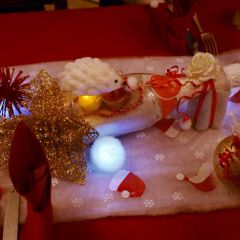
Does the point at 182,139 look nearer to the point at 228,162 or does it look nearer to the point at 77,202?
the point at 228,162

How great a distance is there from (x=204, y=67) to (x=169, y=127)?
150 millimetres

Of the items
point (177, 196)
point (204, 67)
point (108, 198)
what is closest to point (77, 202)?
point (108, 198)

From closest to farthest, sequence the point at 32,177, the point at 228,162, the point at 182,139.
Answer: the point at 32,177, the point at 228,162, the point at 182,139

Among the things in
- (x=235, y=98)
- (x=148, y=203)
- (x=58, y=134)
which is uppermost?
(x=235, y=98)

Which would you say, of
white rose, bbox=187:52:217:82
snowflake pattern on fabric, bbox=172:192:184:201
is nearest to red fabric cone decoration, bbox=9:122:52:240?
snowflake pattern on fabric, bbox=172:192:184:201

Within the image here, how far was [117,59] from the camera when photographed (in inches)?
40.3

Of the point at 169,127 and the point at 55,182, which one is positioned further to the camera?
the point at 169,127

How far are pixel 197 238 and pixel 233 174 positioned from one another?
128mm

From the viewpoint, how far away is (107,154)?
0.74 m

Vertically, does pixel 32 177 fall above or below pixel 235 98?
below

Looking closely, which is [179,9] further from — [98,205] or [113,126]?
[98,205]

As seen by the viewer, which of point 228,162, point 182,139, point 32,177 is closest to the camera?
point 32,177

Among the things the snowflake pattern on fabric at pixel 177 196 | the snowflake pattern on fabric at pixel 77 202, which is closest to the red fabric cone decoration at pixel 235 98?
the snowflake pattern on fabric at pixel 177 196

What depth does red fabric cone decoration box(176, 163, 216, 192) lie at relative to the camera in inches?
29.2
